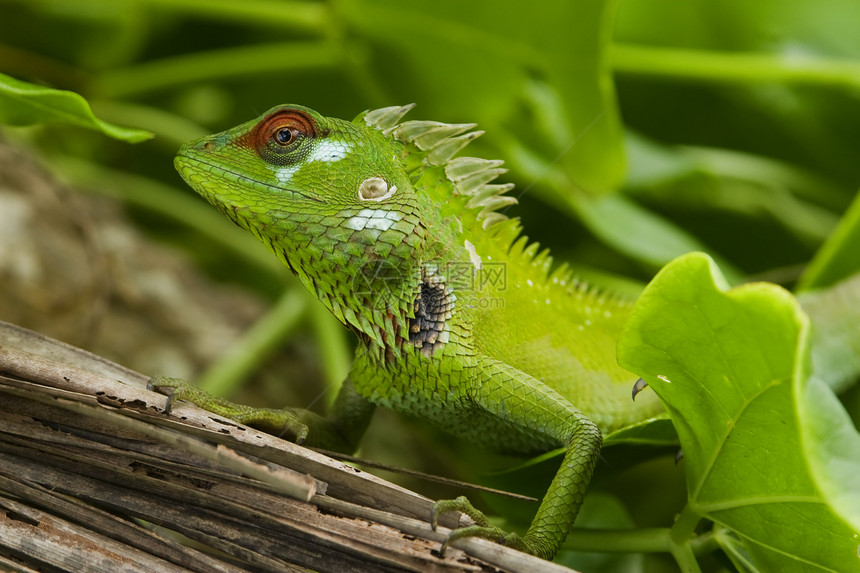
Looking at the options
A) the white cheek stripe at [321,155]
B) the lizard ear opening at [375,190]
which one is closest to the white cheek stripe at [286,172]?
the white cheek stripe at [321,155]

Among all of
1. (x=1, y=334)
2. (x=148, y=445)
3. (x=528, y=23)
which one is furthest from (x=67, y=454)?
(x=528, y=23)

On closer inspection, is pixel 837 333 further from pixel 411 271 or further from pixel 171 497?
pixel 171 497

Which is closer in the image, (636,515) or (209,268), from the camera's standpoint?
(636,515)

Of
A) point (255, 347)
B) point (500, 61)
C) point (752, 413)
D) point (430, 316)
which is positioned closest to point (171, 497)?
point (430, 316)

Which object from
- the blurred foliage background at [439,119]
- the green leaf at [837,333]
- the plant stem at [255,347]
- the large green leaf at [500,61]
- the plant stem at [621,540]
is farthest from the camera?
the plant stem at [255,347]

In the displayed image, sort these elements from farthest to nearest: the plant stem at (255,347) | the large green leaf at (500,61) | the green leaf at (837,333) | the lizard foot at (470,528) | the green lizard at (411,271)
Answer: the plant stem at (255,347) → the large green leaf at (500,61) → the green leaf at (837,333) → the green lizard at (411,271) → the lizard foot at (470,528)

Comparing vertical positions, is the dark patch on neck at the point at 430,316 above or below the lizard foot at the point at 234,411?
above

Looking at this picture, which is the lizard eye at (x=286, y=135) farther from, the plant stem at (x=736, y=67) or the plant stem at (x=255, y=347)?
the plant stem at (x=736, y=67)

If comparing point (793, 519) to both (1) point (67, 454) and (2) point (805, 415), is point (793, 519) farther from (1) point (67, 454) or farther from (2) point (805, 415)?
(1) point (67, 454)

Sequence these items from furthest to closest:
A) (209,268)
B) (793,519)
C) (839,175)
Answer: (209,268) → (839,175) → (793,519)
